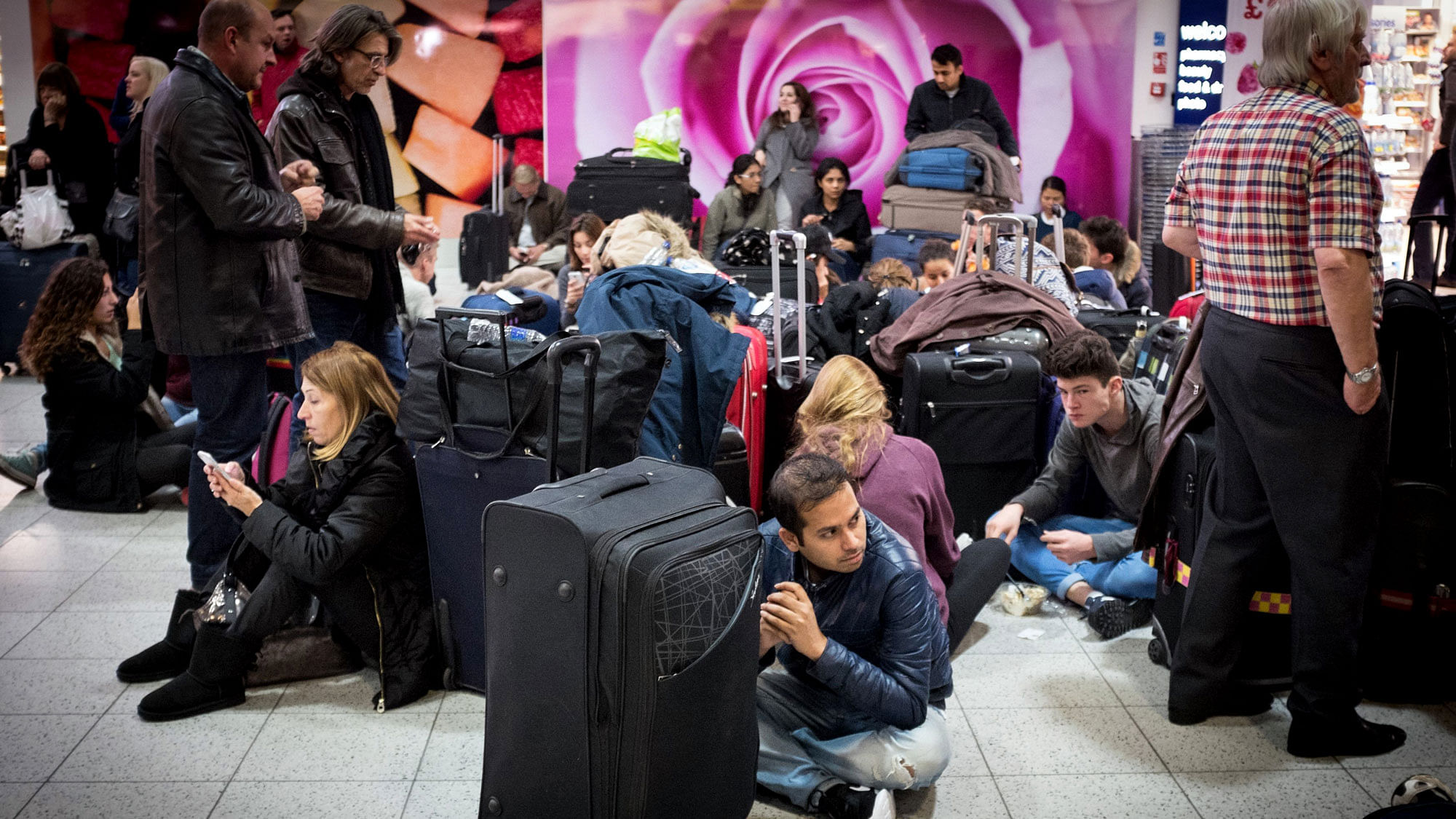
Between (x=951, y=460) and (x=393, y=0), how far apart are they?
8.84m

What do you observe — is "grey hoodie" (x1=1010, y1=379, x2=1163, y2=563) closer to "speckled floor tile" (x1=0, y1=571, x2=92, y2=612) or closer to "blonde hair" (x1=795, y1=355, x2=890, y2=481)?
"blonde hair" (x1=795, y1=355, x2=890, y2=481)

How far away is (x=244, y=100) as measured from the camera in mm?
3596

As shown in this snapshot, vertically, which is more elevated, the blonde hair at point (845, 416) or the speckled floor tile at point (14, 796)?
the blonde hair at point (845, 416)

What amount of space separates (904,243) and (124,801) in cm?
651

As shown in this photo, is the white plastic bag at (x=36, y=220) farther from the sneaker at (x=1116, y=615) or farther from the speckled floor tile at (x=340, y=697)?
the sneaker at (x=1116, y=615)

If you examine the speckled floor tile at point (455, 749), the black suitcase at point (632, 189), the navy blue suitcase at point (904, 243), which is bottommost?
the speckled floor tile at point (455, 749)

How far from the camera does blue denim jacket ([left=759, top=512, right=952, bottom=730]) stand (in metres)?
2.52

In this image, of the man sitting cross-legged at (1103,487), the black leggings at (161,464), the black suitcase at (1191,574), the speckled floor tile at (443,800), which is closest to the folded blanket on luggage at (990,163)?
the man sitting cross-legged at (1103,487)

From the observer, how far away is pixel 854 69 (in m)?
11.1

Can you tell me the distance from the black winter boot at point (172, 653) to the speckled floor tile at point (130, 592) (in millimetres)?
398

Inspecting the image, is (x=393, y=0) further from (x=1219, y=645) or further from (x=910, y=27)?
(x=1219, y=645)

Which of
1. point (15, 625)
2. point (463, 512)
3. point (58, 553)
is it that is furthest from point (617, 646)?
point (58, 553)

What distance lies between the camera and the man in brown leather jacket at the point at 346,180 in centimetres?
376

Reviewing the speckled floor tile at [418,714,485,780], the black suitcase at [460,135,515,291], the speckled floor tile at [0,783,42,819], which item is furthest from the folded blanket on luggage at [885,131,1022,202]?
the speckled floor tile at [0,783,42,819]
